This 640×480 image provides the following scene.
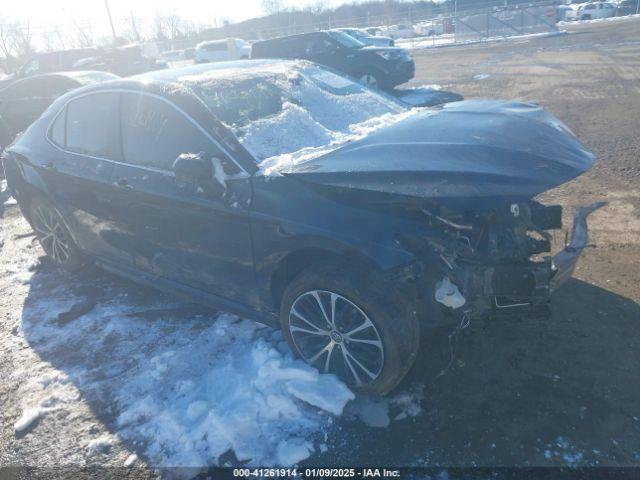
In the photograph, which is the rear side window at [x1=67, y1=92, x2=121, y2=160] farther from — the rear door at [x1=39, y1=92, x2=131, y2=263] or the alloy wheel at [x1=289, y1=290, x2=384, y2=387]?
the alloy wheel at [x1=289, y1=290, x2=384, y2=387]

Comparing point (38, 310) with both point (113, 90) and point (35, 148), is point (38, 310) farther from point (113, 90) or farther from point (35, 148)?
point (113, 90)

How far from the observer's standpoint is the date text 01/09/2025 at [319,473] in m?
2.37

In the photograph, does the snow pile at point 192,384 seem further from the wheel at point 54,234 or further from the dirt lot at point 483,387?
the wheel at point 54,234

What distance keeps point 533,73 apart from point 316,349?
13120 millimetres

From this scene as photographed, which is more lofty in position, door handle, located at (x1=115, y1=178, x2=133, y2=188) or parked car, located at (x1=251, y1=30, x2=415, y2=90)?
parked car, located at (x1=251, y1=30, x2=415, y2=90)

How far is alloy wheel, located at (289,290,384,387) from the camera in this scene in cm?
264

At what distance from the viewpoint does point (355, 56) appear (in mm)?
11773

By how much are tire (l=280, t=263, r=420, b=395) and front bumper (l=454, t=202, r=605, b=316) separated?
338mm

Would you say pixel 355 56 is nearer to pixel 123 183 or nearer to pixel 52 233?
pixel 52 233

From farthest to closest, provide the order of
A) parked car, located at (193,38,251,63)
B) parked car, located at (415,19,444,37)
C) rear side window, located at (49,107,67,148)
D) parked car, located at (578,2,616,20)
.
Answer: parked car, located at (415,19,444,37), parked car, located at (578,2,616,20), parked car, located at (193,38,251,63), rear side window, located at (49,107,67,148)

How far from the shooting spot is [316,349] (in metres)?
2.91

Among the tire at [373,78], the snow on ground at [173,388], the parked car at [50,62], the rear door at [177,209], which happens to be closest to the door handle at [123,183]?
the rear door at [177,209]

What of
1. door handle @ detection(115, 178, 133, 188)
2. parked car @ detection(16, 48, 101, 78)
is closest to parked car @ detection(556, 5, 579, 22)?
parked car @ detection(16, 48, 101, 78)

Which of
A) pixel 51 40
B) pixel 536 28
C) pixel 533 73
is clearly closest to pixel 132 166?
pixel 533 73
